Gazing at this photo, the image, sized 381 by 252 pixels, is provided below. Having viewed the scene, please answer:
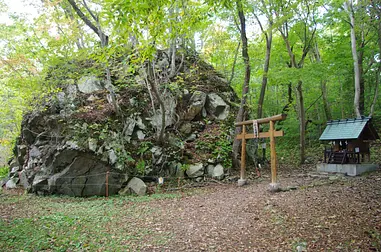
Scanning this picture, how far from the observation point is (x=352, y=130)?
354 inches

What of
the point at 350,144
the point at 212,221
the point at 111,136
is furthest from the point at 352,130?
the point at 111,136

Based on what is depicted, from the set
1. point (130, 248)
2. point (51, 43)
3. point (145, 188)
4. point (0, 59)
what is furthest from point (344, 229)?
point (0, 59)

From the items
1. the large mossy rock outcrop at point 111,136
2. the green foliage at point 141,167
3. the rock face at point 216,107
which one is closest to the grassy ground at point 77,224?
the large mossy rock outcrop at point 111,136

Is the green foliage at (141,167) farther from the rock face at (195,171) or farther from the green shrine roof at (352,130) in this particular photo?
the green shrine roof at (352,130)

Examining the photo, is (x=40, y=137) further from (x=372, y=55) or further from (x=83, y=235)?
(x=372, y=55)

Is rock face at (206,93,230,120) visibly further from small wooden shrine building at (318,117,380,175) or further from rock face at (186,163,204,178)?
small wooden shrine building at (318,117,380,175)

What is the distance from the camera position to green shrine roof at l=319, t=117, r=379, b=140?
880 centimetres

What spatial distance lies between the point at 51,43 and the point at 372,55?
48.4 ft

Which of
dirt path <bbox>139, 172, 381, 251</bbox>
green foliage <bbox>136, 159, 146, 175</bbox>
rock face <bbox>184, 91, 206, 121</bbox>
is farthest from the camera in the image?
rock face <bbox>184, 91, 206, 121</bbox>

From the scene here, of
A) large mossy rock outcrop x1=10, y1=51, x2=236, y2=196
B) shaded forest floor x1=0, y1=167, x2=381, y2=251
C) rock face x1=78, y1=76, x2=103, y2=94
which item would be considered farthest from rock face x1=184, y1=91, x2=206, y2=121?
shaded forest floor x1=0, y1=167, x2=381, y2=251

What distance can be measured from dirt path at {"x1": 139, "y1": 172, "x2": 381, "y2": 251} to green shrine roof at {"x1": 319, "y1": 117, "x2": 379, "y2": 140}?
1.84 metres

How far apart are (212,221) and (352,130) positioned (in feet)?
22.7

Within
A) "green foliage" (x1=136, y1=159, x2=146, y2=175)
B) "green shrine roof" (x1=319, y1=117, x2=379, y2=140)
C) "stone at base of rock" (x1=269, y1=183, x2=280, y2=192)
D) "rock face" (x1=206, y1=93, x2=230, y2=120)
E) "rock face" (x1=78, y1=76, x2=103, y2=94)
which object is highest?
"rock face" (x1=78, y1=76, x2=103, y2=94)

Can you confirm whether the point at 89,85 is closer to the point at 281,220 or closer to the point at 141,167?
the point at 141,167
